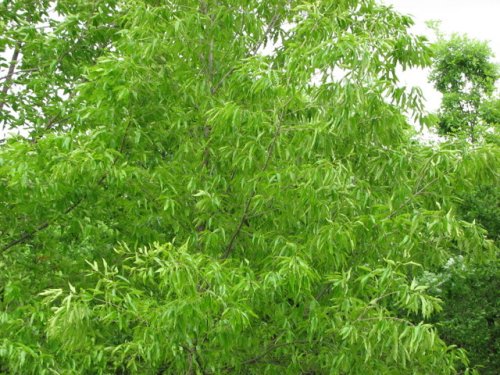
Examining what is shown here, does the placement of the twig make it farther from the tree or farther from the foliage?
the tree

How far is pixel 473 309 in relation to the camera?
42.2 feet

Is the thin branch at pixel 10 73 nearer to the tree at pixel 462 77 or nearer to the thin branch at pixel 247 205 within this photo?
the thin branch at pixel 247 205

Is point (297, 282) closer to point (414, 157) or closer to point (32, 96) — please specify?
point (414, 157)

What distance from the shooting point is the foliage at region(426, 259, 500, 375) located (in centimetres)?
1237

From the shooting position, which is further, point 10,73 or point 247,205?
point 10,73

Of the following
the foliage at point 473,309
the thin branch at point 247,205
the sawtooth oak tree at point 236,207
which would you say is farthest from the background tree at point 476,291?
the thin branch at point 247,205

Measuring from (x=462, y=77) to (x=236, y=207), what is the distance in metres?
11.4

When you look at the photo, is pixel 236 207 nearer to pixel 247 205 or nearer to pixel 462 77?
pixel 247 205

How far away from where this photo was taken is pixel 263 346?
19.1 ft

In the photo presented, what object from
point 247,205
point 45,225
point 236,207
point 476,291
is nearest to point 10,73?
point 45,225

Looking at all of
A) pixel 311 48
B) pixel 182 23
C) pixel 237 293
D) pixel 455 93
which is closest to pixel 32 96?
pixel 182 23

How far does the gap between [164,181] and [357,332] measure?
6.96 ft

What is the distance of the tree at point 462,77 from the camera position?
15.2m

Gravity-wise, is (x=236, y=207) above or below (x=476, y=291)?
below
